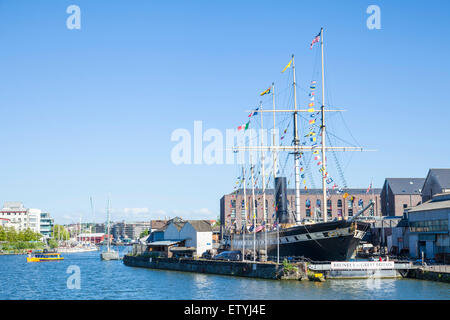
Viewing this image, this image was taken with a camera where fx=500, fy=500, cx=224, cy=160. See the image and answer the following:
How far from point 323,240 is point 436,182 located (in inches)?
1548

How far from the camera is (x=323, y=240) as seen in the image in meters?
57.7

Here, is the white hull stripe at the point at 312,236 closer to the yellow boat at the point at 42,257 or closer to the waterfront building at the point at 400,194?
the waterfront building at the point at 400,194

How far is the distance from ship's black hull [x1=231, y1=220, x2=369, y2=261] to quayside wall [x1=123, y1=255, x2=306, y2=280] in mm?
3284

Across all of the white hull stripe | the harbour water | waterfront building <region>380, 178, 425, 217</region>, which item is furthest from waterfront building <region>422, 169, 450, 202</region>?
the harbour water

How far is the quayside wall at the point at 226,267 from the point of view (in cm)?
5153

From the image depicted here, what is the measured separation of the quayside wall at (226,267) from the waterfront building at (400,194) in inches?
2281

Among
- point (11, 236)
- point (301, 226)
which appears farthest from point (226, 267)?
point (11, 236)

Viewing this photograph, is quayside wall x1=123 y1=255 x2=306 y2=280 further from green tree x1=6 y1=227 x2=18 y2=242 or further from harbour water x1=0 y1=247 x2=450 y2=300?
green tree x1=6 y1=227 x2=18 y2=242

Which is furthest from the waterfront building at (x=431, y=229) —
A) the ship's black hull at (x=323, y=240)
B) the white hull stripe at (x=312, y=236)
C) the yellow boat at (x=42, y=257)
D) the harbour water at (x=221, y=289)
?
the yellow boat at (x=42, y=257)
